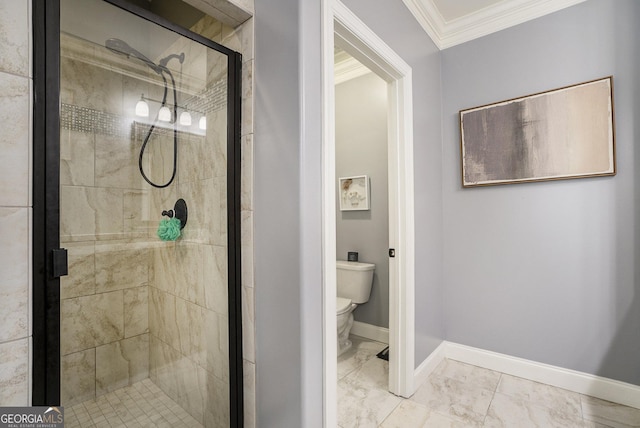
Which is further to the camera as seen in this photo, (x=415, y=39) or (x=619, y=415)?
(x=415, y=39)

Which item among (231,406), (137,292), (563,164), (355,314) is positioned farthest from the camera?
(355,314)

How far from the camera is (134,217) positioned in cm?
116

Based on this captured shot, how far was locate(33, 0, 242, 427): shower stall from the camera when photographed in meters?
0.88

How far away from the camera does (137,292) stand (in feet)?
4.02

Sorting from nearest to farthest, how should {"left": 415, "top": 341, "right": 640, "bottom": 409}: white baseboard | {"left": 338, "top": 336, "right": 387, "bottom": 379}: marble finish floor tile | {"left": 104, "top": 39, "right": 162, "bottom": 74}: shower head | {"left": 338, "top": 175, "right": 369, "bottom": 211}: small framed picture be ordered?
{"left": 104, "top": 39, "right": 162, "bottom": 74}: shower head, {"left": 415, "top": 341, "right": 640, "bottom": 409}: white baseboard, {"left": 338, "top": 336, "right": 387, "bottom": 379}: marble finish floor tile, {"left": 338, "top": 175, "right": 369, "bottom": 211}: small framed picture

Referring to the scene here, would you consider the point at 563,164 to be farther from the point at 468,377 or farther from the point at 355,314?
the point at 355,314

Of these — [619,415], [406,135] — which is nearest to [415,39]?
[406,135]

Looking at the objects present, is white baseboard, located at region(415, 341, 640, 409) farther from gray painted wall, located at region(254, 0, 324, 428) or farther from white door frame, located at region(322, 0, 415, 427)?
gray painted wall, located at region(254, 0, 324, 428)

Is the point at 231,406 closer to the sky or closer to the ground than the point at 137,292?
closer to the ground

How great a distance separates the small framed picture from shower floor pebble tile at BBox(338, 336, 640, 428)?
1.48 metres

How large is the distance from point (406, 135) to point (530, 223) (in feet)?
3.66

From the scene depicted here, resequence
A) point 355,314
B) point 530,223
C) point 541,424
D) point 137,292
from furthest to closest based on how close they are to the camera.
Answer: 1. point 355,314
2. point 530,223
3. point 541,424
4. point 137,292

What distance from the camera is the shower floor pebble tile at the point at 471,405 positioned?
165cm

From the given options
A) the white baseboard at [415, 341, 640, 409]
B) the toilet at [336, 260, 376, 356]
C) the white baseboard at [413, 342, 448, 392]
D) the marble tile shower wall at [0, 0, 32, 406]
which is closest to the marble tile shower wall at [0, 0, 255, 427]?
the marble tile shower wall at [0, 0, 32, 406]
